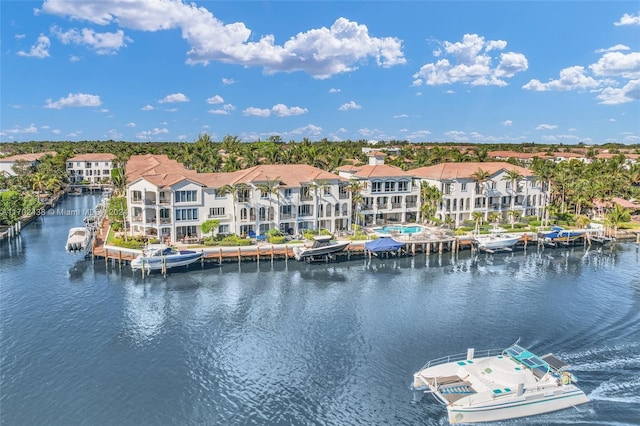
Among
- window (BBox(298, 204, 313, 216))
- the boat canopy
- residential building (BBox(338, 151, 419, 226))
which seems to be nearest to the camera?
the boat canopy

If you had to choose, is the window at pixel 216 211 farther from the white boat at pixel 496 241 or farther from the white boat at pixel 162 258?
the white boat at pixel 496 241

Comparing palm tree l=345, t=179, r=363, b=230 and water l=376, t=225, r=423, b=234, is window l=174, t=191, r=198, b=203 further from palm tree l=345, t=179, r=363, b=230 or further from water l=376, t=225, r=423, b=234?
water l=376, t=225, r=423, b=234

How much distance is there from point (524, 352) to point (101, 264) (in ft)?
166

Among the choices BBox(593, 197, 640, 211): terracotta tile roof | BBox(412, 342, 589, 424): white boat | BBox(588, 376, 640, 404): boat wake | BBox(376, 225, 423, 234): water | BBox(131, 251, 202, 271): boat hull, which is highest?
BBox(593, 197, 640, 211): terracotta tile roof

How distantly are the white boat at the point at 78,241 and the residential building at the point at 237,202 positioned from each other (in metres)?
6.09

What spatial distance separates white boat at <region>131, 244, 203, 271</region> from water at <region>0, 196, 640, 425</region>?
61.7 inches

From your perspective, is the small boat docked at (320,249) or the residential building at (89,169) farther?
the residential building at (89,169)

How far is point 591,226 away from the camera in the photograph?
273 feet

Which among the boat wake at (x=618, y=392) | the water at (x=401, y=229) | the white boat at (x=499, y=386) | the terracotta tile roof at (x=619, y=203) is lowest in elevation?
the boat wake at (x=618, y=392)

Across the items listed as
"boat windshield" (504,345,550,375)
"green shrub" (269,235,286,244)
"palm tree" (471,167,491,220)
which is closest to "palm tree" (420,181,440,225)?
"palm tree" (471,167,491,220)

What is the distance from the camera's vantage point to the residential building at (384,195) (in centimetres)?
8056

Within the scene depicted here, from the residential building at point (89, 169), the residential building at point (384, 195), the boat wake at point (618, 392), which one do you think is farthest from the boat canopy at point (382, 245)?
the residential building at point (89, 169)

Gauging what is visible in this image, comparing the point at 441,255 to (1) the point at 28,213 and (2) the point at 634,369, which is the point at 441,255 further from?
(1) the point at 28,213

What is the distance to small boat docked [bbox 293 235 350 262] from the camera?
211ft
